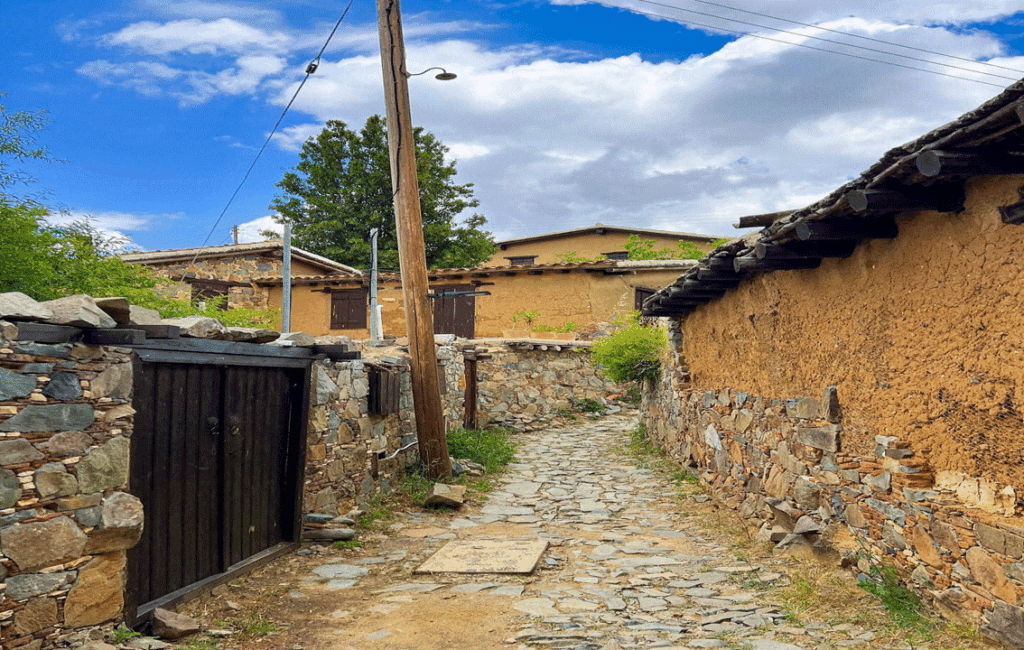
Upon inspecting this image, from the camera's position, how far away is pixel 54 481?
3.69m

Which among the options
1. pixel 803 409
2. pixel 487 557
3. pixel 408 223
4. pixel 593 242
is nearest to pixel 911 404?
pixel 803 409

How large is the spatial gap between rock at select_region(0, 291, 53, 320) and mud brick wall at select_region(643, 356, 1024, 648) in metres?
4.75

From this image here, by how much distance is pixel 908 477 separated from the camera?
174 inches

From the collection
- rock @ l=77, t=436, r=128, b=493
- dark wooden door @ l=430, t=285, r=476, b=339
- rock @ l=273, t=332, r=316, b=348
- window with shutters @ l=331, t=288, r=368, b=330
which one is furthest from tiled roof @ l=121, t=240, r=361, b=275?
rock @ l=77, t=436, r=128, b=493

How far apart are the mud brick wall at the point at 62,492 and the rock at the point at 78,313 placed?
0.44 ft

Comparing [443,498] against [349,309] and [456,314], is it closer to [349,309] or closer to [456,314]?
[456,314]

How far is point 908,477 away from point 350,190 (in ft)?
78.1

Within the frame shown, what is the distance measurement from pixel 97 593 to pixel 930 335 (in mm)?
4683

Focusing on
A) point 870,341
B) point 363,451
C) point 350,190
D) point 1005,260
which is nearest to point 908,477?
point 870,341

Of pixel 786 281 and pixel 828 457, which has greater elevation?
pixel 786 281

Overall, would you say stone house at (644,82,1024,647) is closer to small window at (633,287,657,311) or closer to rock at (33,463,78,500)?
rock at (33,463,78,500)

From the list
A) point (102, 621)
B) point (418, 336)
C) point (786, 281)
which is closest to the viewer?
point (102, 621)

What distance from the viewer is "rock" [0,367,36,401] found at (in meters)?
3.48

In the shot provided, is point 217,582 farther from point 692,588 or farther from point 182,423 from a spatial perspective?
point 692,588
